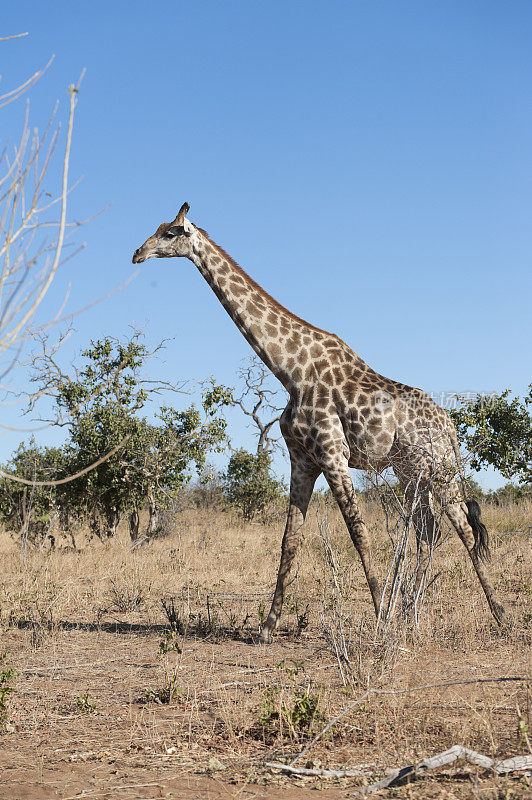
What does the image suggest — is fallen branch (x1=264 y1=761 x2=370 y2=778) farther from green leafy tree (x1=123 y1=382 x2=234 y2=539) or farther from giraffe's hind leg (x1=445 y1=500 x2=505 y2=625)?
green leafy tree (x1=123 y1=382 x2=234 y2=539)

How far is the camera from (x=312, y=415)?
7.79 metres

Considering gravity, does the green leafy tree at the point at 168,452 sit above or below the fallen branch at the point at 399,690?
above

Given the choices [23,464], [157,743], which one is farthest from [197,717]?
[23,464]

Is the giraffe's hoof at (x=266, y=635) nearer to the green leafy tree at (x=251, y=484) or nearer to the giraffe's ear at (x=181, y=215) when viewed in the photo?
the giraffe's ear at (x=181, y=215)

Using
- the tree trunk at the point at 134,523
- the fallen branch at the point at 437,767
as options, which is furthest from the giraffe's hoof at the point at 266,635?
the tree trunk at the point at 134,523

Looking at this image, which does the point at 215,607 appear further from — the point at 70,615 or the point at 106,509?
the point at 106,509

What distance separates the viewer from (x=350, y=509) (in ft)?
24.5

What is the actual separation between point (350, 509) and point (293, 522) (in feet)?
2.38

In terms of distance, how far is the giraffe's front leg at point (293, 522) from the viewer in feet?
25.0

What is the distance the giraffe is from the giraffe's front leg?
0.04 feet

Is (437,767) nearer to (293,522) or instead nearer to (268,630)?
(268,630)

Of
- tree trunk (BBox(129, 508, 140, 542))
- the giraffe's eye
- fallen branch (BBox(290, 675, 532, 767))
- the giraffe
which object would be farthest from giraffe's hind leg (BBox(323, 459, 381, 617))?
tree trunk (BBox(129, 508, 140, 542))

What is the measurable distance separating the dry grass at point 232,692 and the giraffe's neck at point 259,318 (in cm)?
276

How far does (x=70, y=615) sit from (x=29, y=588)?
1.10 meters
